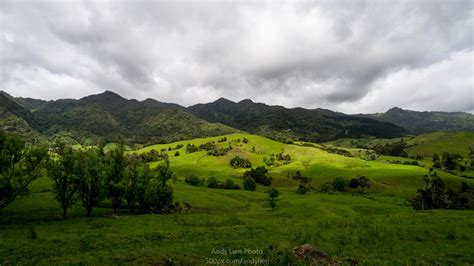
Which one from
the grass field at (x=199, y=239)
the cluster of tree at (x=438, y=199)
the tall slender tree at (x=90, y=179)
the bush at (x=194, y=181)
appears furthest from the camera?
the bush at (x=194, y=181)

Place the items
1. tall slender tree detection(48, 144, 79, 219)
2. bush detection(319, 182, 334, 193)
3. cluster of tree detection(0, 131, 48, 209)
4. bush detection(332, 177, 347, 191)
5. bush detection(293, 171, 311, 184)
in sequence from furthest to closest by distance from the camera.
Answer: bush detection(293, 171, 311, 184) → bush detection(332, 177, 347, 191) → bush detection(319, 182, 334, 193) → tall slender tree detection(48, 144, 79, 219) → cluster of tree detection(0, 131, 48, 209)

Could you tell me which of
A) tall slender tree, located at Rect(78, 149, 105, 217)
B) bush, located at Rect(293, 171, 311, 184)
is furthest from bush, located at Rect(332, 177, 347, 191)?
tall slender tree, located at Rect(78, 149, 105, 217)

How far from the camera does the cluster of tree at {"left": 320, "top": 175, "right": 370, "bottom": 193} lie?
152m

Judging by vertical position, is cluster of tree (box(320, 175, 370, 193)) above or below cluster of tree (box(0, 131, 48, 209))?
below

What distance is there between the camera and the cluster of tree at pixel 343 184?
5965 inches

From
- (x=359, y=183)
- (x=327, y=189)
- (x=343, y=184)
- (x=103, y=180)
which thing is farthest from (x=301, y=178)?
(x=103, y=180)

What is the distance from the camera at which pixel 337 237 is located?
35000 mm

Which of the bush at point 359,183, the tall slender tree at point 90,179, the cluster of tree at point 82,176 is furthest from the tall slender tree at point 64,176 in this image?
the bush at point 359,183

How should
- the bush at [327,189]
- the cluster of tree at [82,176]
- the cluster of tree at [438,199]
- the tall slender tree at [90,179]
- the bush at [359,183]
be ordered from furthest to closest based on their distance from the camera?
the bush at [359,183] → the bush at [327,189] → the cluster of tree at [438,199] → the tall slender tree at [90,179] → the cluster of tree at [82,176]

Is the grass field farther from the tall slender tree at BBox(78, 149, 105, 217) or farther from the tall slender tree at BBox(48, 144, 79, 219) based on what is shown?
the tall slender tree at BBox(48, 144, 79, 219)

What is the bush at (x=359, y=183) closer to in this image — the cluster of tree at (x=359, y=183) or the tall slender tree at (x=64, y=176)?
the cluster of tree at (x=359, y=183)

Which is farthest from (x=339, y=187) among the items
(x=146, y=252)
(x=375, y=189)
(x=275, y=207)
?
(x=146, y=252)

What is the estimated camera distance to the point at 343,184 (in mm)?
154375

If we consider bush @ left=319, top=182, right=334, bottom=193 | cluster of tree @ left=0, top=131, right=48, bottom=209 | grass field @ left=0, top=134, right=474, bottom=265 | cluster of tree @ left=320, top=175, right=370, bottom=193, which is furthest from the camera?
cluster of tree @ left=320, top=175, right=370, bottom=193
